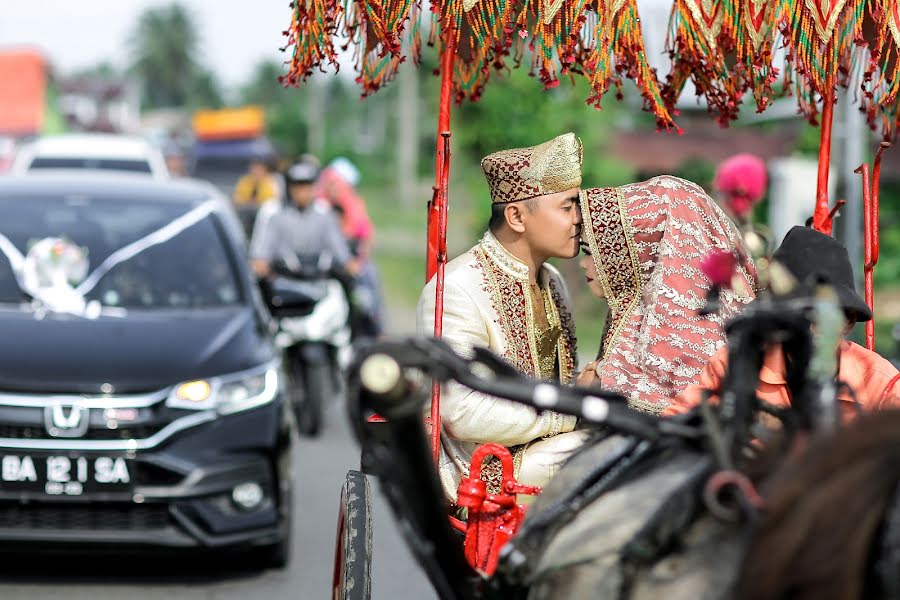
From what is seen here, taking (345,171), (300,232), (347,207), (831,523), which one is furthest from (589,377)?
(345,171)

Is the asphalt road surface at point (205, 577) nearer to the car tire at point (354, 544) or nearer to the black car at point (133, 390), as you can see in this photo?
the black car at point (133, 390)

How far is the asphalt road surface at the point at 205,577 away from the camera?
6.14 m

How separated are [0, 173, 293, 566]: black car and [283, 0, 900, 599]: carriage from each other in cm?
183

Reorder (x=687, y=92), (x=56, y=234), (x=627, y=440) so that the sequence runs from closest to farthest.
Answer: (x=627, y=440) < (x=687, y=92) < (x=56, y=234)

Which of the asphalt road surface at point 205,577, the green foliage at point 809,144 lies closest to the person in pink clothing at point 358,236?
the asphalt road surface at point 205,577

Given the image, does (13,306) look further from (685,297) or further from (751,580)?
(751,580)

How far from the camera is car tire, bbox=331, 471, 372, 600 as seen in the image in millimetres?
3541

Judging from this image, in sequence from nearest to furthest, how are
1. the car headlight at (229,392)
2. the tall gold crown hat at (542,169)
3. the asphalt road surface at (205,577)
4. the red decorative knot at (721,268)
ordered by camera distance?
the red decorative knot at (721,268), the tall gold crown hat at (542,169), the car headlight at (229,392), the asphalt road surface at (205,577)

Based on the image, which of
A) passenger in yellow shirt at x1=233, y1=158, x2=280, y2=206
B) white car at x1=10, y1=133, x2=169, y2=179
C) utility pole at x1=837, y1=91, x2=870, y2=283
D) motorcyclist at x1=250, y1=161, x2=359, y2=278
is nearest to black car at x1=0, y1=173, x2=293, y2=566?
motorcyclist at x1=250, y1=161, x2=359, y2=278

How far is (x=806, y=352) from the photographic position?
7.76 feet

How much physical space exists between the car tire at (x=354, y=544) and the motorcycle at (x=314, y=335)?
5802 mm

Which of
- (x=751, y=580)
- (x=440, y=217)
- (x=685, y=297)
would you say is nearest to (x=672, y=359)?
(x=685, y=297)

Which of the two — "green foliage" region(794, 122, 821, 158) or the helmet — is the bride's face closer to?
the helmet

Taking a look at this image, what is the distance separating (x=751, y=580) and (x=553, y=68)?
229 centimetres
